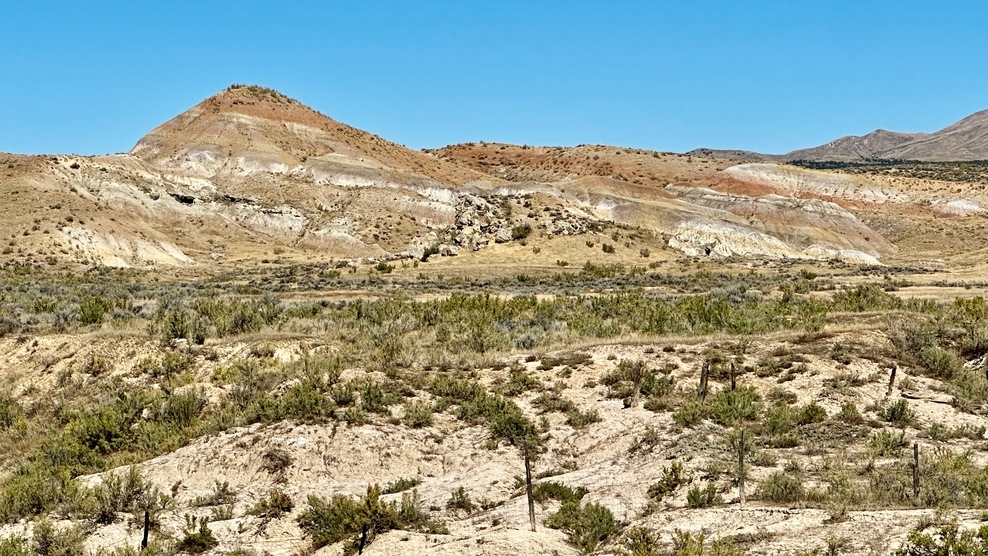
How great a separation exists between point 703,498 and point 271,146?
90898 millimetres

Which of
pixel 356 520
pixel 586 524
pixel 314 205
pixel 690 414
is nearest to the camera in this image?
pixel 586 524

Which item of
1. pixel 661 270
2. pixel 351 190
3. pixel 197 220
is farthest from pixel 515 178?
pixel 661 270

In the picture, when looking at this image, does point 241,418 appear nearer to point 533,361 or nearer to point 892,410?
point 533,361

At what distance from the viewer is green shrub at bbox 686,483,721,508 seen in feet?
34.9

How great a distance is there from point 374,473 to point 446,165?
97614mm

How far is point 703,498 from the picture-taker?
10.7 meters

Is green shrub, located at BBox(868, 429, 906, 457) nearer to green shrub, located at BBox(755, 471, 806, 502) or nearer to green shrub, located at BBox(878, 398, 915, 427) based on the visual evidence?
green shrub, located at BBox(878, 398, 915, 427)

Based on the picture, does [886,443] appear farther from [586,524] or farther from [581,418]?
[586,524]

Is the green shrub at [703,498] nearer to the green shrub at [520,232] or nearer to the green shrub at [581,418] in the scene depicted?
the green shrub at [581,418]

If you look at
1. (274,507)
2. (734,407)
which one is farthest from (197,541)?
(734,407)

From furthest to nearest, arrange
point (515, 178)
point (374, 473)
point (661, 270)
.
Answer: point (515, 178) < point (661, 270) < point (374, 473)

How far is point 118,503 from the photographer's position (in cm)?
1184

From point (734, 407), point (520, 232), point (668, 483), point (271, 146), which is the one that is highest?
point (271, 146)

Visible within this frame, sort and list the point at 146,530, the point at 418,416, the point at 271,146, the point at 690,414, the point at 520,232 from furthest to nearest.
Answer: the point at 271,146 → the point at 520,232 → the point at 418,416 → the point at 690,414 → the point at 146,530
